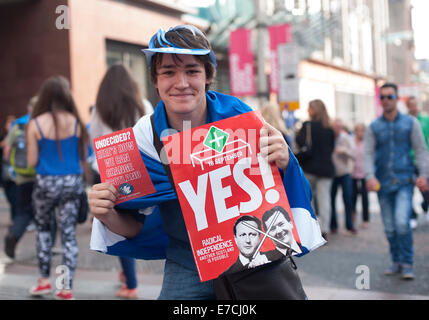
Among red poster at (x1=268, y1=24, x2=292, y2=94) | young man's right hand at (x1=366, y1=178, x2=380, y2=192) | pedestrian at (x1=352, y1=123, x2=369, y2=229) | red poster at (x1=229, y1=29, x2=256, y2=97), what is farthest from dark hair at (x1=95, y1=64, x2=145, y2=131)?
red poster at (x1=268, y1=24, x2=292, y2=94)

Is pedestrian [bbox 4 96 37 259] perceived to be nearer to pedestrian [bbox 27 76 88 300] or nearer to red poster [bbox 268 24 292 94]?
pedestrian [bbox 27 76 88 300]

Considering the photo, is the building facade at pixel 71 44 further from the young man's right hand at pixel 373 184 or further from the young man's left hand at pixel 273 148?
the young man's left hand at pixel 273 148

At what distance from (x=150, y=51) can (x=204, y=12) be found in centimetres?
1863

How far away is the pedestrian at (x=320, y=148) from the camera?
772cm

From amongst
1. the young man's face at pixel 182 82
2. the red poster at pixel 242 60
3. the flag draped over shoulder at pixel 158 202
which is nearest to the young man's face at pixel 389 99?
the flag draped over shoulder at pixel 158 202

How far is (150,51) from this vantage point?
6.22 feet

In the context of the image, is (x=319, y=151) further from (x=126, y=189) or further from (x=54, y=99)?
(x=126, y=189)

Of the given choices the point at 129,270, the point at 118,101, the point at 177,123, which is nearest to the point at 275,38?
the point at 118,101

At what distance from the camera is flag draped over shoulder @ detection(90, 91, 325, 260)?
192 cm

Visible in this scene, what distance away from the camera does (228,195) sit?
187cm

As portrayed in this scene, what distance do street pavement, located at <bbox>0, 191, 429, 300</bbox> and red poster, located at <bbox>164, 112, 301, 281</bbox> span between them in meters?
2.38

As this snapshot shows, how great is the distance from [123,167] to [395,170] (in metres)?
4.24

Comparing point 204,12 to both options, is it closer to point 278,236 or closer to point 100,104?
point 100,104

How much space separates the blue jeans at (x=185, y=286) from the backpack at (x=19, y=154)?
477 centimetres
